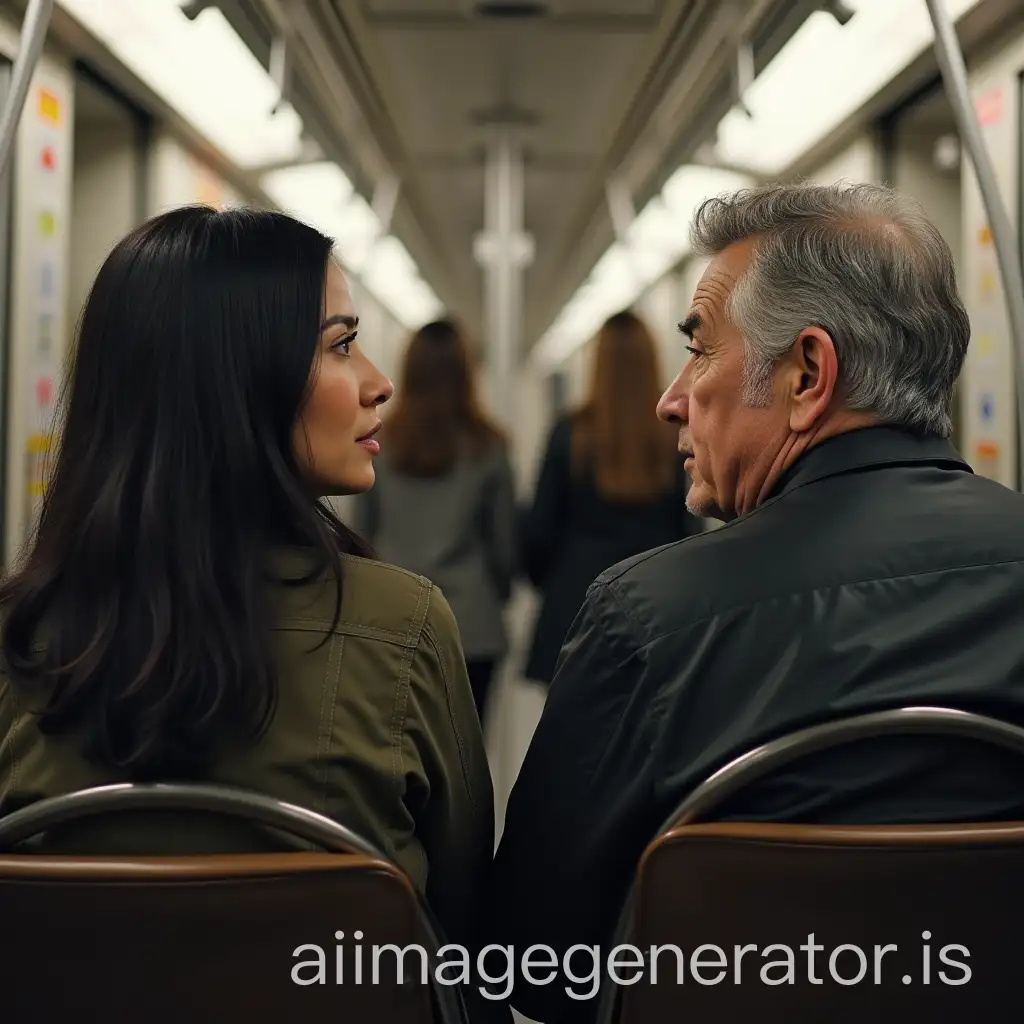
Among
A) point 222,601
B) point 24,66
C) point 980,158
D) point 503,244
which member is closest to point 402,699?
point 222,601

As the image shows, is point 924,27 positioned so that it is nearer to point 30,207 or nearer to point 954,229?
point 954,229

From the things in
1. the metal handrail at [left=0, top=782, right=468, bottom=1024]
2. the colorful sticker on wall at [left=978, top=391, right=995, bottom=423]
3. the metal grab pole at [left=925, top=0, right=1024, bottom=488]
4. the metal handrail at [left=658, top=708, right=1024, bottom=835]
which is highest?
the metal grab pole at [left=925, top=0, right=1024, bottom=488]

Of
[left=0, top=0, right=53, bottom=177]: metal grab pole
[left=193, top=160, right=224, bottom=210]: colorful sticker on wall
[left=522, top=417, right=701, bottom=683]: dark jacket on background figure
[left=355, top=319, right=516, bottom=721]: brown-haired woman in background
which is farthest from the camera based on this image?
[left=193, top=160, right=224, bottom=210]: colorful sticker on wall

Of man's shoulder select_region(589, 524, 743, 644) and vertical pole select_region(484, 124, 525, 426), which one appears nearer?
man's shoulder select_region(589, 524, 743, 644)

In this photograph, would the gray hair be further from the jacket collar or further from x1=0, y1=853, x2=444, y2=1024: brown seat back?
x1=0, y1=853, x2=444, y2=1024: brown seat back

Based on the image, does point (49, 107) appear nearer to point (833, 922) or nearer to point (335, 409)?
point (335, 409)

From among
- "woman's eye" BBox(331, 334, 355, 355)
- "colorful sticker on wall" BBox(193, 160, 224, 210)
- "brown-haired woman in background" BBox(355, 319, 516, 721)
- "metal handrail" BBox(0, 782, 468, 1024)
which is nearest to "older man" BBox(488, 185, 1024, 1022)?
"metal handrail" BBox(0, 782, 468, 1024)

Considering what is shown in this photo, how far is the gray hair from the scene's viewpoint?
1353 millimetres

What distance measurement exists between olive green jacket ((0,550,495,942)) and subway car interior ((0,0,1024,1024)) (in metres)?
0.05

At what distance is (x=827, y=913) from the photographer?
3.18ft

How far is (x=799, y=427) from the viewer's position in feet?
4.51

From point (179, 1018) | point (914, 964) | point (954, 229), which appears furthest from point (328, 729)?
point (954, 229)

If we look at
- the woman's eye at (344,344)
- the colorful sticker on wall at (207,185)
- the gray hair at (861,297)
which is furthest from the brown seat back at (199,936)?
the colorful sticker on wall at (207,185)

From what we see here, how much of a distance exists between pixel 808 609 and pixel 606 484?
2.32m
